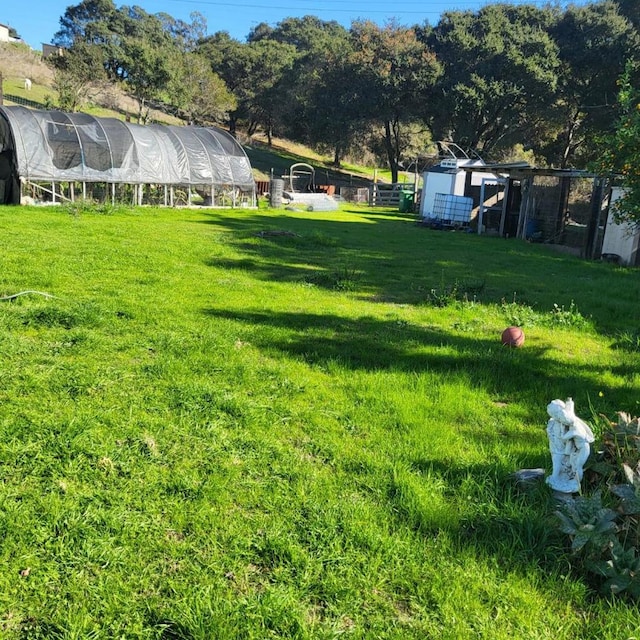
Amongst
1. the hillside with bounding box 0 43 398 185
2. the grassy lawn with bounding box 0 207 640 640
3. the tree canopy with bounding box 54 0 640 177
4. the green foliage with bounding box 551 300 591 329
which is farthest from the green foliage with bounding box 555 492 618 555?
the hillside with bounding box 0 43 398 185

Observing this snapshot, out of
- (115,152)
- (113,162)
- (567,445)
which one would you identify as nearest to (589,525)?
(567,445)

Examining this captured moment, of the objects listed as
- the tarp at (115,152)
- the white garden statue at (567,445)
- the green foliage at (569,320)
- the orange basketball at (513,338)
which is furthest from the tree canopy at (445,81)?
the white garden statue at (567,445)

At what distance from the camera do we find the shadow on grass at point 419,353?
460 cm

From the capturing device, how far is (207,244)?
11.3m

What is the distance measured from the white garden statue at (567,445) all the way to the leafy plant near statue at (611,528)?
13 cm

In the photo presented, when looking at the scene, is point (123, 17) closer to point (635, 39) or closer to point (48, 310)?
point (635, 39)

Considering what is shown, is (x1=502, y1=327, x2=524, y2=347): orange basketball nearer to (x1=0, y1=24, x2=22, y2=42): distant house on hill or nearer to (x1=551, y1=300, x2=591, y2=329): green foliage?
(x1=551, y1=300, x2=591, y2=329): green foliage

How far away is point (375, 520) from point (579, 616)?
0.92m

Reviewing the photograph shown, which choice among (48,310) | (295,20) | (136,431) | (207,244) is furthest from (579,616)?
(295,20)

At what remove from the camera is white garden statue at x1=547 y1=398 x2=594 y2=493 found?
2.69 meters

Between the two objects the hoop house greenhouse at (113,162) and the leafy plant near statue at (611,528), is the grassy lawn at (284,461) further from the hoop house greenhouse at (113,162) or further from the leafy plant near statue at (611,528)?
the hoop house greenhouse at (113,162)

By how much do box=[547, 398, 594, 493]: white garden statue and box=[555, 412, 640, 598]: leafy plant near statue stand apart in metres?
0.13

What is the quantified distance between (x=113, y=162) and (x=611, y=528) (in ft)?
63.7

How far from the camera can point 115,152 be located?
750 inches
